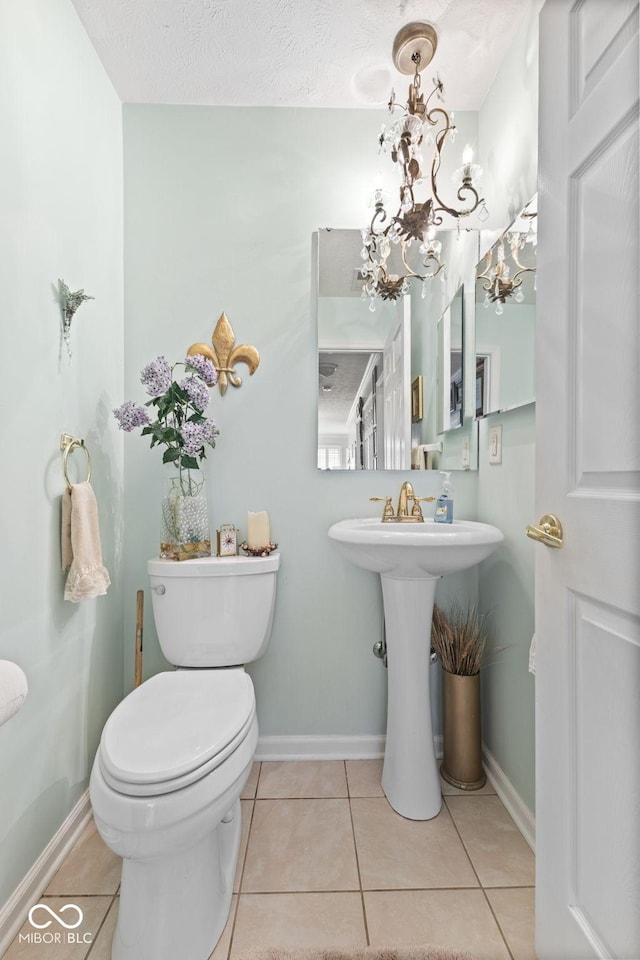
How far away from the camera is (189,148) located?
175 centimetres

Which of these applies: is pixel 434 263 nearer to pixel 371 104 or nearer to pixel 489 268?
pixel 489 268

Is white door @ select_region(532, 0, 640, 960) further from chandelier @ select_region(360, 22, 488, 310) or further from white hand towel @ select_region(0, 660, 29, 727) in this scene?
white hand towel @ select_region(0, 660, 29, 727)

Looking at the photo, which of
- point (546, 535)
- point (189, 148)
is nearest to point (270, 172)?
point (189, 148)

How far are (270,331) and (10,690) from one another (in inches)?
53.3

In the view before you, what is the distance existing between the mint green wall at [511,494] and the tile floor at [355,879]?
0.75 feet

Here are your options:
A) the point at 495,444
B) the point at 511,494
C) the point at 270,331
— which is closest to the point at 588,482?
the point at 511,494

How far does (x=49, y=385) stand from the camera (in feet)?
4.20

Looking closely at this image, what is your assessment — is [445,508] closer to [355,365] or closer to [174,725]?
[355,365]

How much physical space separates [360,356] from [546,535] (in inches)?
42.4

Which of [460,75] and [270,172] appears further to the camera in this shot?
[270,172]

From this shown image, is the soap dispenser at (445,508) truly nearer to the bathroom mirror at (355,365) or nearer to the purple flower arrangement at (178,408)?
the bathroom mirror at (355,365)

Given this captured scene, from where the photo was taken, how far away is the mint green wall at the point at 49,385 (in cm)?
111

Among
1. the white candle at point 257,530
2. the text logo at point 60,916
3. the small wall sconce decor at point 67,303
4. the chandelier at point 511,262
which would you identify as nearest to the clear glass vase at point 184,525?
the white candle at point 257,530

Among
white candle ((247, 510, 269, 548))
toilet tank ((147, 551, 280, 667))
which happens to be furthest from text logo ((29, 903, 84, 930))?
white candle ((247, 510, 269, 548))
